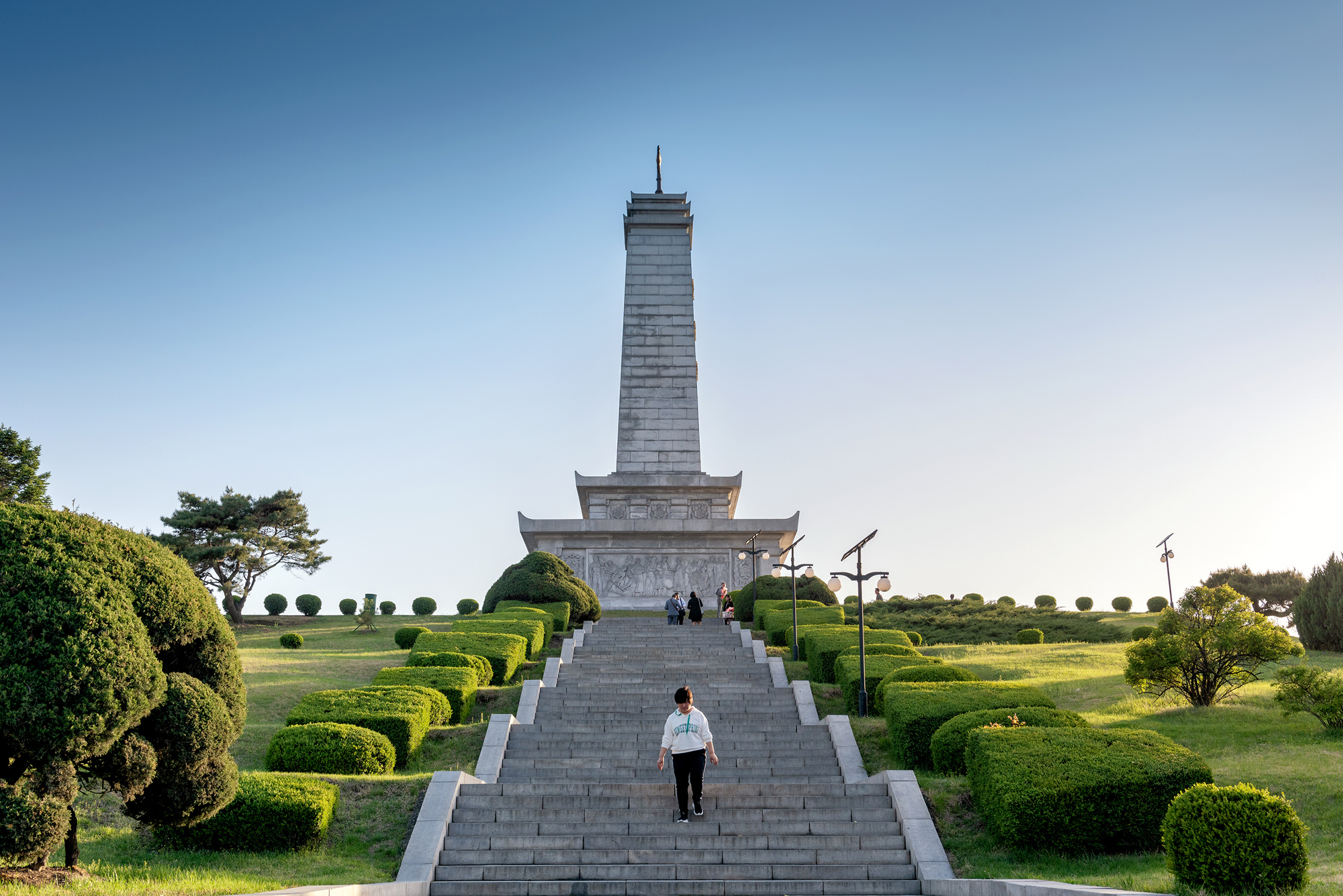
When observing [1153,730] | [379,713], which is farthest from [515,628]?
[1153,730]

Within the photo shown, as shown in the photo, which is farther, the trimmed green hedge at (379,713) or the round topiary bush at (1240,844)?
the trimmed green hedge at (379,713)

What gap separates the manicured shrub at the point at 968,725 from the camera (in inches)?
502

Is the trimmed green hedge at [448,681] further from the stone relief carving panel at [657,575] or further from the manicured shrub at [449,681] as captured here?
the stone relief carving panel at [657,575]

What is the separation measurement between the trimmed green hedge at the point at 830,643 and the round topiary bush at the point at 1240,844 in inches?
439

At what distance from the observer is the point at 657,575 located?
33.8 meters

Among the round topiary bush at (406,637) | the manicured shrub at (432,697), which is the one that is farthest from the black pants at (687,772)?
the round topiary bush at (406,637)

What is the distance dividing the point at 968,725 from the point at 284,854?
8.22 meters

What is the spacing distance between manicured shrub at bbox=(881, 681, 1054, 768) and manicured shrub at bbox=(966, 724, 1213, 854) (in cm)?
280

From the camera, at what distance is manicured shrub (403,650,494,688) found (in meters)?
18.3

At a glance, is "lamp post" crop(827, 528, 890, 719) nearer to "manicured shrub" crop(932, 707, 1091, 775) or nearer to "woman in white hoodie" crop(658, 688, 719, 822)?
"manicured shrub" crop(932, 707, 1091, 775)

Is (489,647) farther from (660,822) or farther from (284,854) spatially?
(284,854)

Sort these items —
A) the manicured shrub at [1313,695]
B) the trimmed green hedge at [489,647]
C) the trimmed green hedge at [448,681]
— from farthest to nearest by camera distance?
the trimmed green hedge at [489,647]
the trimmed green hedge at [448,681]
the manicured shrub at [1313,695]

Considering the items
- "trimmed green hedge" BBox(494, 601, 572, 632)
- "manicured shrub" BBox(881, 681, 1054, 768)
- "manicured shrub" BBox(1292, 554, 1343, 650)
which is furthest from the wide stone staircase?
"manicured shrub" BBox(1292, 554, 1343, 650)

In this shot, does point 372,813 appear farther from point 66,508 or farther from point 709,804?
point 66,508
